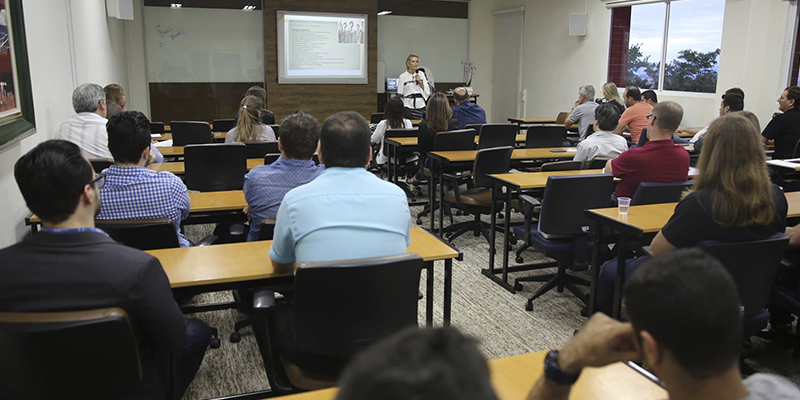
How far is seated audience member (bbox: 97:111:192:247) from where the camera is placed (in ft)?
8.33

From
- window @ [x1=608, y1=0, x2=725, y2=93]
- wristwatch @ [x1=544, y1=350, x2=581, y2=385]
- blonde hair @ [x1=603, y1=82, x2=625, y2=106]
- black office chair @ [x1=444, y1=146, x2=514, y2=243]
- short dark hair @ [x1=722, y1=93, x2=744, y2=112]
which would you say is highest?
window @ [x1=608, y1=0, x2=725, y2=93]

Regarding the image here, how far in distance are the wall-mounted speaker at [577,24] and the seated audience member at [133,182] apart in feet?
28.8

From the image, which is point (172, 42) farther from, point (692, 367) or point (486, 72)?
point (692, 367)

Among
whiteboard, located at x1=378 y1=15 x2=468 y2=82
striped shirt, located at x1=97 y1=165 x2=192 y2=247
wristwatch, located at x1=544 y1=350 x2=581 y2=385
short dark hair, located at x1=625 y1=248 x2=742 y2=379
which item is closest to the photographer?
short dark hair, located at x1=625 y1=248 x2=742 y2=379

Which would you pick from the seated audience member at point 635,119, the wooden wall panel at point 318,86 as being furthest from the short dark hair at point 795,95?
the wooden wall panel at point 318,86

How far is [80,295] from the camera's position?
1.51m

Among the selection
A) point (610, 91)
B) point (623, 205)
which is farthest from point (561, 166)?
point (610, 91)

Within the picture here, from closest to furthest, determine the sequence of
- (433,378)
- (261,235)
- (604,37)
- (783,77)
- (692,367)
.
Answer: (433,378)
(692,367)
(261,235)
(783,77)
(604,37)

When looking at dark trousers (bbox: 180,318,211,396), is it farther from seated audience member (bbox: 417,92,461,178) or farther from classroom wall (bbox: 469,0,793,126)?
classroom wall (bbox: 469,0,793,126)

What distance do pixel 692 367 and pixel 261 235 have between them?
6.75ft

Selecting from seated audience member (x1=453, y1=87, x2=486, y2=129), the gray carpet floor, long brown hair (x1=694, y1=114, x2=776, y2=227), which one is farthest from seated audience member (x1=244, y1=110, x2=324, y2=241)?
seated audience member (x1=453, y1=87, x2=486, y2=129)

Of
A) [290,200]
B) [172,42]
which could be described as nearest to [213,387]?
[290,200]

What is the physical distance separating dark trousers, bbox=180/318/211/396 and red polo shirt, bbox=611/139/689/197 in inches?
105


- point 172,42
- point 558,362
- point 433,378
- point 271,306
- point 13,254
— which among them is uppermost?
point 172,42
